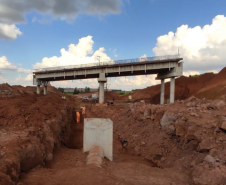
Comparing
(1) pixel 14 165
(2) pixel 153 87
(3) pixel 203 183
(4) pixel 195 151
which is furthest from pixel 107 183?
(2) pixel 153 87

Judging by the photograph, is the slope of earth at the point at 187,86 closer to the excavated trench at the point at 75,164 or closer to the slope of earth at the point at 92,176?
the excavated trench at the point at 75,164

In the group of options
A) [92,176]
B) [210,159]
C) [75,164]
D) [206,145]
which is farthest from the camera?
[75,164]

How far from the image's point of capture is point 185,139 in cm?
1061

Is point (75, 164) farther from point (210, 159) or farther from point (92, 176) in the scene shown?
point (210, 159)

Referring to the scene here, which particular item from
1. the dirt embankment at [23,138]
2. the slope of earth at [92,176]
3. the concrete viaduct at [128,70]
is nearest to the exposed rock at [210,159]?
the slope of earth at [92,176]

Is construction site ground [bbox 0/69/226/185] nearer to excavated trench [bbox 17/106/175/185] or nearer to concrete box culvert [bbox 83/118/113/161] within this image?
excavated trench [bbox 17/106/175/185]

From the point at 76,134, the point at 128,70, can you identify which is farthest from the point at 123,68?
the point at 76,134

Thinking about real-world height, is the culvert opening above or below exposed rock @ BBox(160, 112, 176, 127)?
below

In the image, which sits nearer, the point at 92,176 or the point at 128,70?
the point at 92,176

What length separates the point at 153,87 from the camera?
62625 mm

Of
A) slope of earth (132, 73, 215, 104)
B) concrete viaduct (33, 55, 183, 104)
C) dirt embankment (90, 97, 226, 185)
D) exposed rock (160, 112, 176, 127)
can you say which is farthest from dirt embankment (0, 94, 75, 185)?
slope of earth (132, 73, 215, 104)

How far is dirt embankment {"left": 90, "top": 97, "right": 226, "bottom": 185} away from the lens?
7.57 m

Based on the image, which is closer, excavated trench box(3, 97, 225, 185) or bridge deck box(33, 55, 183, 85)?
excavated trench box(3, 97, 225, 185)

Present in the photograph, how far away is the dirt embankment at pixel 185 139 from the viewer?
7566 mm
